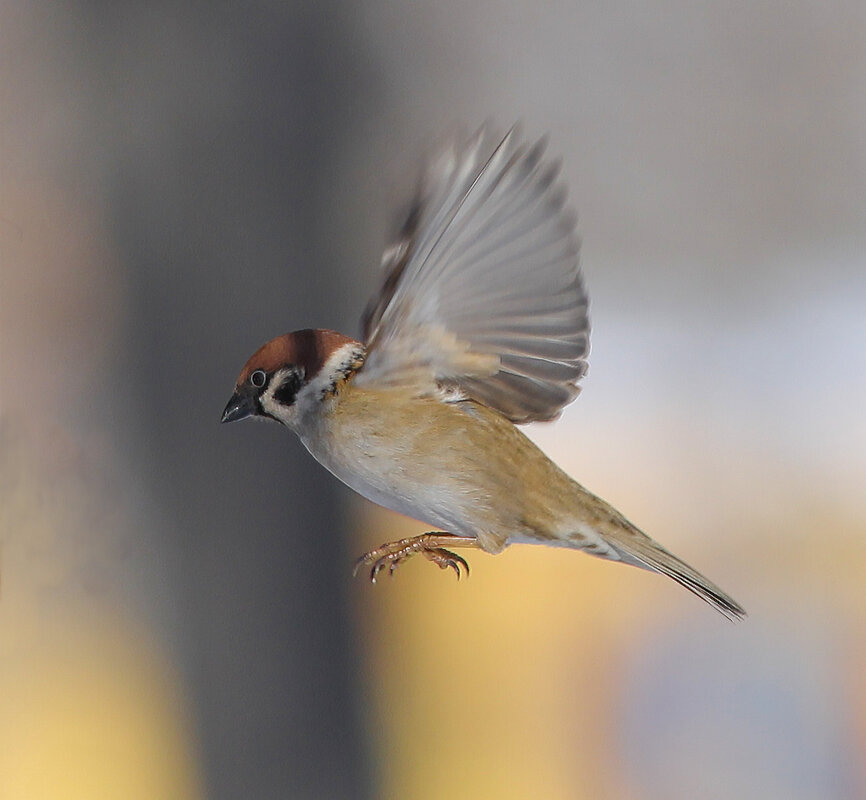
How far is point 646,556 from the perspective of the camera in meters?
0.35

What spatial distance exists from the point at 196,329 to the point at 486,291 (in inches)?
12.8

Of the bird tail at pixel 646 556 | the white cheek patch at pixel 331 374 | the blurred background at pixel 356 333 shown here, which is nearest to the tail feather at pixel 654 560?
the bird tail at pixel 646 556

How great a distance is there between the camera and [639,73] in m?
0.69

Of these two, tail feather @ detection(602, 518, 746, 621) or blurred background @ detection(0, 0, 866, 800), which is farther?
blurred background @ detection(0, 0, 866, 800)

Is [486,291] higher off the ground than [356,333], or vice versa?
[486,291]

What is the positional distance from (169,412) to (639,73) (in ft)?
1.31

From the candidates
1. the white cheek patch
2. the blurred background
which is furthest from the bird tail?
the blurred background

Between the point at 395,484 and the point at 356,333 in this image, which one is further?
the point at 356,333

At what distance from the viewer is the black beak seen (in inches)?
12.7

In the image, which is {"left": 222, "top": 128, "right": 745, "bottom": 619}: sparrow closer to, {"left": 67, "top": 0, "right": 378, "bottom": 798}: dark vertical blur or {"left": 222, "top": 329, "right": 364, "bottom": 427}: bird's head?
{"left": 222, "top": 329, "right": 364, "bottom": 427}: bird's head

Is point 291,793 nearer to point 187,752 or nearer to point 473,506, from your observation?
point 187,752

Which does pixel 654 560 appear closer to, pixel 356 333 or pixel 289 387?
pixel 289 387

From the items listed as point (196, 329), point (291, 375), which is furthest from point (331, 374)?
point (196, 329)

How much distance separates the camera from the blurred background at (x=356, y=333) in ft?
2.09
